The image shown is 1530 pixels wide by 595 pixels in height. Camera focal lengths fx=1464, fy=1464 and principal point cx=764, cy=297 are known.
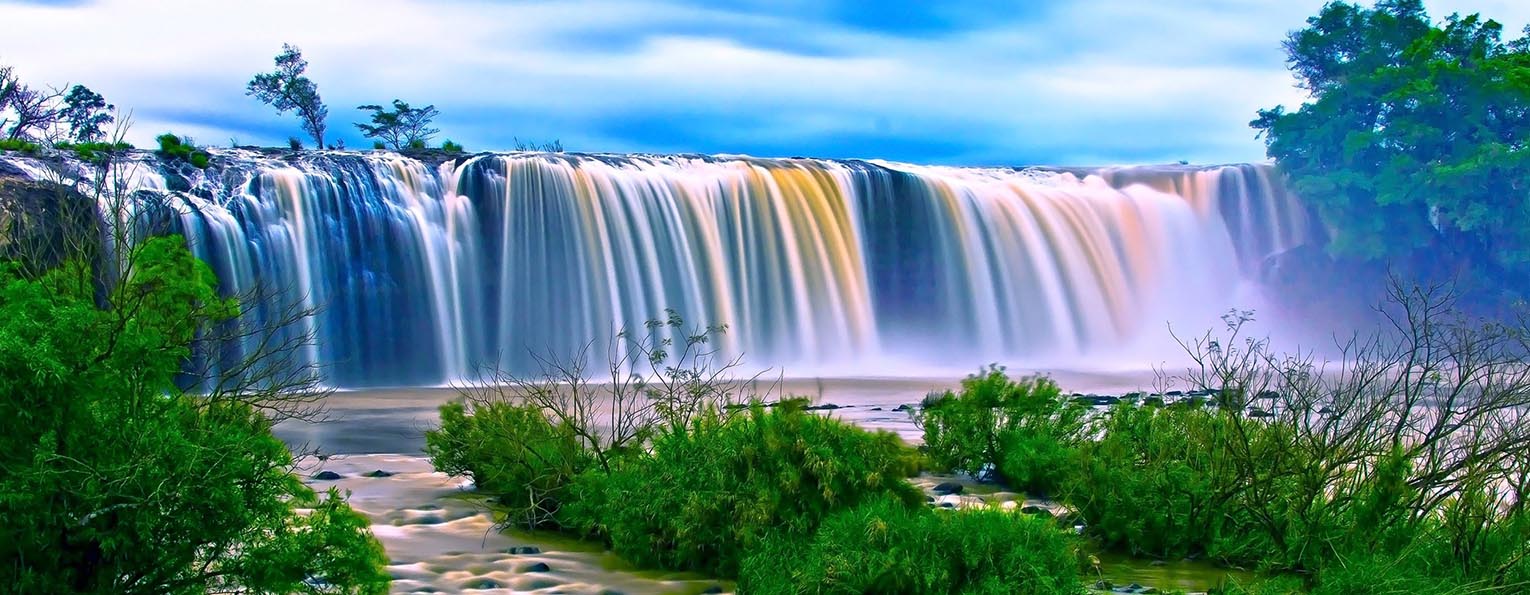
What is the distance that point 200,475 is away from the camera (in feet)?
20.5

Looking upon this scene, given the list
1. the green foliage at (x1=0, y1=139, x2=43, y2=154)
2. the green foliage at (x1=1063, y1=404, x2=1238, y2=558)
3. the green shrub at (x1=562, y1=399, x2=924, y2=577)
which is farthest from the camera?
the green foliage at (x1=0, y1=139, x2=43, y2=154)

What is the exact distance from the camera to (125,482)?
20.0ft

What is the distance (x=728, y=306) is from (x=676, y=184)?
3005 millimetres

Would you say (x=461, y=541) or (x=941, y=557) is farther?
(x=461, y=541)

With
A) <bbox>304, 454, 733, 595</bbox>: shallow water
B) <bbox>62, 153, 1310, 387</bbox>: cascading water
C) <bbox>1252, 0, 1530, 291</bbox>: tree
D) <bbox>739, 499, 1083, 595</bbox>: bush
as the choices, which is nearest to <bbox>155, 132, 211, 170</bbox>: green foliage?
<bbox>62, 153, 1310, 387</bbox>: cascading water

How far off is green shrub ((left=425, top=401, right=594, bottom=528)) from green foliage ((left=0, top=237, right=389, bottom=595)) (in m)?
3.68

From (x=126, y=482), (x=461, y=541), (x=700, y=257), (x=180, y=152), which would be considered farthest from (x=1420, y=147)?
(x=126, y=482)

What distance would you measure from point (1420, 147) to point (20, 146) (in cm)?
3682

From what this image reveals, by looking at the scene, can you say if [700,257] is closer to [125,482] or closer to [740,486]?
[740,486]

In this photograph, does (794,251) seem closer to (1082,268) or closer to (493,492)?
(1082,268)

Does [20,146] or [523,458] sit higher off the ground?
[20,146]

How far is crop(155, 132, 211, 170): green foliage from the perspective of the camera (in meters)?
26.9

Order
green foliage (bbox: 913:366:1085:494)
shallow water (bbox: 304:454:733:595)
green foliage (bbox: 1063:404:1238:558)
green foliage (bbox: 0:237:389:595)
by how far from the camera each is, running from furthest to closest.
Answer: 1. green foliage (bbox: 913:366:1085:494)
2. green foliage (bbox: 1063:404:1238:558)
3. shallow water (bbox: 304:454:733:595)
4. green foliage (bbox: 0:237:389:595)

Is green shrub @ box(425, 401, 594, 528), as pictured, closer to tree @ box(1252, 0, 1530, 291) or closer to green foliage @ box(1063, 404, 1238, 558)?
green foliage @ box(1063, 404, 1238, 558)
